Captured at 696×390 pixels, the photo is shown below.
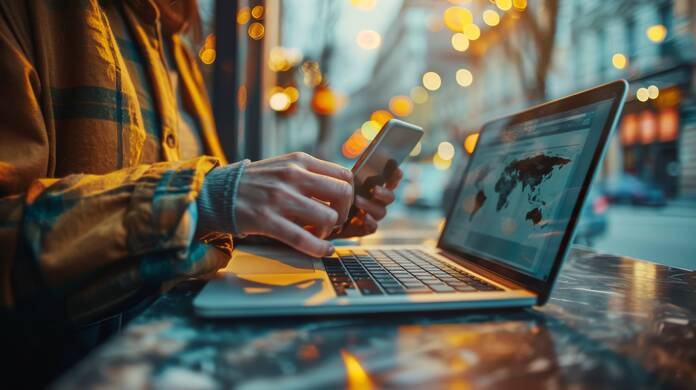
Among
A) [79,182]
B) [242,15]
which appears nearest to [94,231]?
[79,182]

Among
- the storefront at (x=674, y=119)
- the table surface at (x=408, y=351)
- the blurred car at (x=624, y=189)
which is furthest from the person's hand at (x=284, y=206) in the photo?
the blurred car at (x=624, y=189)

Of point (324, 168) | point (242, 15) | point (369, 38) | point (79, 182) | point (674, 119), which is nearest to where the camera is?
point (79, 182)

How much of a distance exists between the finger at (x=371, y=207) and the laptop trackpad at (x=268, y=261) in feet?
0.58

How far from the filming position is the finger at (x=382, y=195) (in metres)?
0.87

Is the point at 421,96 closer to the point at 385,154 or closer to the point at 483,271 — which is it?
the point at 385,154

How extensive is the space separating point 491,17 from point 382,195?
63.5 inches

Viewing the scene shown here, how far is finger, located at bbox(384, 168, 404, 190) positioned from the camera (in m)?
0.87

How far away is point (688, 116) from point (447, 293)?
1.17 m

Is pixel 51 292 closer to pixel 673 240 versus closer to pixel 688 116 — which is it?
pixel 688 116

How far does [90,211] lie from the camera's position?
1.45 ft

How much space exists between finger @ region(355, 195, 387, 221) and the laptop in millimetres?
92

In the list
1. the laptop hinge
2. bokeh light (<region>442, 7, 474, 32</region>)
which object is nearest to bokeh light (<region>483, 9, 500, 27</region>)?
bokeh light (<region>442, 7, 474, 32</region>)

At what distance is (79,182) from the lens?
1.53 feet

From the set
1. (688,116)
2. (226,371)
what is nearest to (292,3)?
(688,116)
